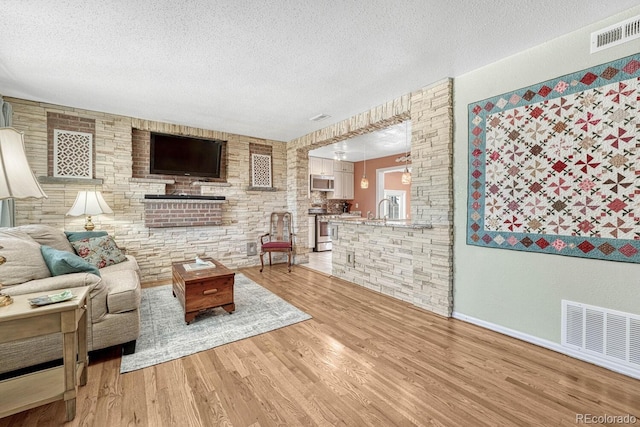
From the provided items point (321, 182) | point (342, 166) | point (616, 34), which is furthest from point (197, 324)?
point (342, 166)

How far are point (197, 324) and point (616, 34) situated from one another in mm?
4209

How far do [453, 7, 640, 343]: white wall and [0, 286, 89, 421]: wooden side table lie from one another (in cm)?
317

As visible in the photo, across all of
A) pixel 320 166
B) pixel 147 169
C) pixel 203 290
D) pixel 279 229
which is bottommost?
pixel 203 290

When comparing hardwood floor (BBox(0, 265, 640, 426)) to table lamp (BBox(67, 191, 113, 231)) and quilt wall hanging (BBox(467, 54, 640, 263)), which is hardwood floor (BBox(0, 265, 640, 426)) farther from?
table lamp (BBox(67, 191, 113, 231))

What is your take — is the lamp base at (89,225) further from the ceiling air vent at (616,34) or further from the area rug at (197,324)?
the ceiling air vent at (616,34)

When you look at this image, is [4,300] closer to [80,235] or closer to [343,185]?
[80,235]

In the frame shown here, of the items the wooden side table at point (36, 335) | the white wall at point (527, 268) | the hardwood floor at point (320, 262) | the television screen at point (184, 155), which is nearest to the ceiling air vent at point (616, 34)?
the white wall at point (527, 268)

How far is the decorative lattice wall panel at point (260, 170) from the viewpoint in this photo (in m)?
5.34

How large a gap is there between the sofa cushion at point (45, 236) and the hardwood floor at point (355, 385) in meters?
1.39

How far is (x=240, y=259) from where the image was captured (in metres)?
5.21

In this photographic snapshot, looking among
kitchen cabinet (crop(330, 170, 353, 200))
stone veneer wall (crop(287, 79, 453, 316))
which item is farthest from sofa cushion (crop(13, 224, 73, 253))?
kitchen cabinet (crop(330, 170, 353, 200))

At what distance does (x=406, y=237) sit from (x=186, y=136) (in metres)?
3.96

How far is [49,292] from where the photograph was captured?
167 centimetres

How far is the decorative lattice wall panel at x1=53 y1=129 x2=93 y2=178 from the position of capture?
12.1 ft
